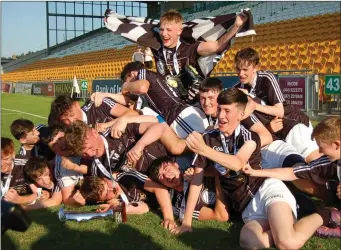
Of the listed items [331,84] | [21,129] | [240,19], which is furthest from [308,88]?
[21,129]

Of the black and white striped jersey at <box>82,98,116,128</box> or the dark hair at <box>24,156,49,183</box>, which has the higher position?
the black and white striped jersey at <box>82,98,116,128</box>

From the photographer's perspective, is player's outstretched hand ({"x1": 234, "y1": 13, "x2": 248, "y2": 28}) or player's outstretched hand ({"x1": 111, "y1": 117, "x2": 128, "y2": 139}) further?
player's outstretched hand ({"x1": 234, "y1": 13, "x2": 248, "y2": 28})

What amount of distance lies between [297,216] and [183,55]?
2181mm

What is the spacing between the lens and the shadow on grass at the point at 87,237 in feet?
11.1

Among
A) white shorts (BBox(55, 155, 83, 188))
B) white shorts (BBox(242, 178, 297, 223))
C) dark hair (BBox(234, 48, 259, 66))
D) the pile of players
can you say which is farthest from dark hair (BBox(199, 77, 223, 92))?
→ white shorts (BBox(55, 155, 83, 188))

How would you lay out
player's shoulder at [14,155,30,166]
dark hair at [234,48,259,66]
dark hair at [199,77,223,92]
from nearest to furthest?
dark hair at [199,77,223,92], dark hair at [234,48,259,66], player's shoulder at [14,155,30,166]

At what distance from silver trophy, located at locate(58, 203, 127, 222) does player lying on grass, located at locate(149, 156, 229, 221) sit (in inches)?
16.7

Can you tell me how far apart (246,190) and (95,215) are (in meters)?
1.35

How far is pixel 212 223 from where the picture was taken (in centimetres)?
385

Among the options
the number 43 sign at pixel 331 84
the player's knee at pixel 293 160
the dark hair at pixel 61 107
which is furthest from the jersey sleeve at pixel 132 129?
the number 43 sign at pixel 331 84

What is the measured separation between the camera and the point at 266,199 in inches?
136

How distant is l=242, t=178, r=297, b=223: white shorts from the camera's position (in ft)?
11.1

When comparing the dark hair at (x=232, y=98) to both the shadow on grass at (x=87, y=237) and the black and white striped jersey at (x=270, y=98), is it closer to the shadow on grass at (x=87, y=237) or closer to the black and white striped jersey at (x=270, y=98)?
the black and white striped jersey at (x=270, y=98)

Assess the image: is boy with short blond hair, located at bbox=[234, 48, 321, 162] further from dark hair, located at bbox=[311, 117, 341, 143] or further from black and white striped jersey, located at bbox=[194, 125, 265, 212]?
dark hair, located at bbox=[311, 117, 341, 143]
